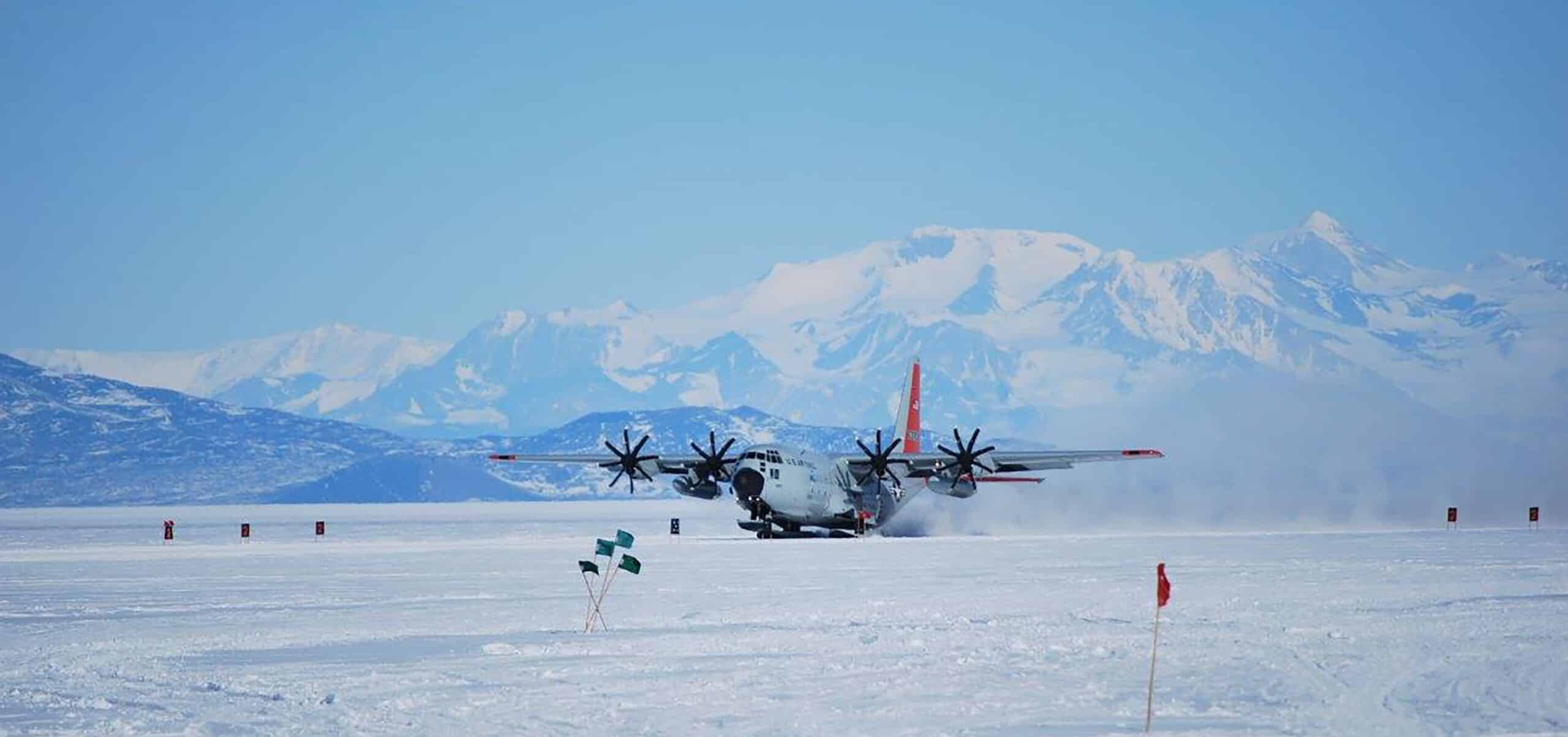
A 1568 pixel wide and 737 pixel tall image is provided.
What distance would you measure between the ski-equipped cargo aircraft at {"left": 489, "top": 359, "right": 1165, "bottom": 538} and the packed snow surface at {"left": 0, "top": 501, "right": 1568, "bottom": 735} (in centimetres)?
1355

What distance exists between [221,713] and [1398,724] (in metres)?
11.3

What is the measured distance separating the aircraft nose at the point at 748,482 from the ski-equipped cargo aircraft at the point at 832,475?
20 millimetres

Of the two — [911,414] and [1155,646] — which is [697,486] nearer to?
[911,414]

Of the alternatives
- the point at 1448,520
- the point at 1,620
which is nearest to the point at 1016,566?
the point at 1,620

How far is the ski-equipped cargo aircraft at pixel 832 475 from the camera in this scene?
56.1 metres

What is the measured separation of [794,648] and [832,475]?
3839 centimetres

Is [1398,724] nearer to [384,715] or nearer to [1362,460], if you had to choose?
[384,715]

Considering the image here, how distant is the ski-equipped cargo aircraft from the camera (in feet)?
184

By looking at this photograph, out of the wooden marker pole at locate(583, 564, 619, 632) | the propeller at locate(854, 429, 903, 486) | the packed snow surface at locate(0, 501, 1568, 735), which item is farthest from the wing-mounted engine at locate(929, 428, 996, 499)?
the wooden marker pole at locate(583, 564, 619, 632)

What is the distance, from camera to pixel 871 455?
61281 mm

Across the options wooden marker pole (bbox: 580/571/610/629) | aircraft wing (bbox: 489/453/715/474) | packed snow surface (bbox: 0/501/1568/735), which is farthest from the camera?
aircraft wing (bbox: 489/453/715/474)

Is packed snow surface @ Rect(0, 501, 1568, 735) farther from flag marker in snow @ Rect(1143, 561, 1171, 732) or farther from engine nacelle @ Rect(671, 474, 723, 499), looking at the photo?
engine nacelle @ Rect(671, 474, 723, 499)

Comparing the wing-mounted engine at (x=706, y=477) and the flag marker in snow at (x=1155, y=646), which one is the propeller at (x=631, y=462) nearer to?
the wing-mounted engine at (x=706, y=477)

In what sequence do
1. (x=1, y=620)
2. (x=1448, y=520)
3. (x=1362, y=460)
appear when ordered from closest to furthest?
(x=1, y=620) < (x=1448, y=520) < (x=1362, y=460)
